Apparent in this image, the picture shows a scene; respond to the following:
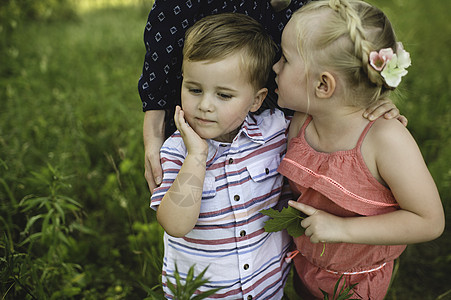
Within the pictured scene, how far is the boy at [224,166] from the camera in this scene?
1268mm

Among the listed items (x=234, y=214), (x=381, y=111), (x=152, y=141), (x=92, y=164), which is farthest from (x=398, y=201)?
(x=92, y=164)

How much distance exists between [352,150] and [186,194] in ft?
1.84

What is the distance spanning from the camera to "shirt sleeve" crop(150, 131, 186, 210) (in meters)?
1.33

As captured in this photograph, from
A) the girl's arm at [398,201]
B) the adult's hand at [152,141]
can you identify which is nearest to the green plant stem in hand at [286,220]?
the girl's arm at [398,201]

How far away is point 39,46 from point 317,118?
388 centimetres

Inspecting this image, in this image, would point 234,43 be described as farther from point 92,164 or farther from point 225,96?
point 92,164

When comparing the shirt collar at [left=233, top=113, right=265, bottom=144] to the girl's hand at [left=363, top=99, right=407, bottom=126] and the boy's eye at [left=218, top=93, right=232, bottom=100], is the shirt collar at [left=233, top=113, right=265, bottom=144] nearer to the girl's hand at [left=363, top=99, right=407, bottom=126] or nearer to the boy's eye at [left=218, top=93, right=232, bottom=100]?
the boy's eye at [left=218, top=93, right=232, bottom=100]

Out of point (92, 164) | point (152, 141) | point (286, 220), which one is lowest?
point (92, 164)

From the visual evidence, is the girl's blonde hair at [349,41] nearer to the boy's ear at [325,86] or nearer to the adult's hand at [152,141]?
the boy's ear at [325,86]

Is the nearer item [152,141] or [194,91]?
[194,91]

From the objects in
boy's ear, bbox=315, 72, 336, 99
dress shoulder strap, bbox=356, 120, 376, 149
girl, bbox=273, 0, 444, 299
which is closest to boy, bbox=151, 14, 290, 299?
girl, bbox=273, 0, 444, 299

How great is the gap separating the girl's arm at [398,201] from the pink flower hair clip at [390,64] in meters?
0.15

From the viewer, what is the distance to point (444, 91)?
Answer: 3.14 m

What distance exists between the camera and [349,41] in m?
1.14
